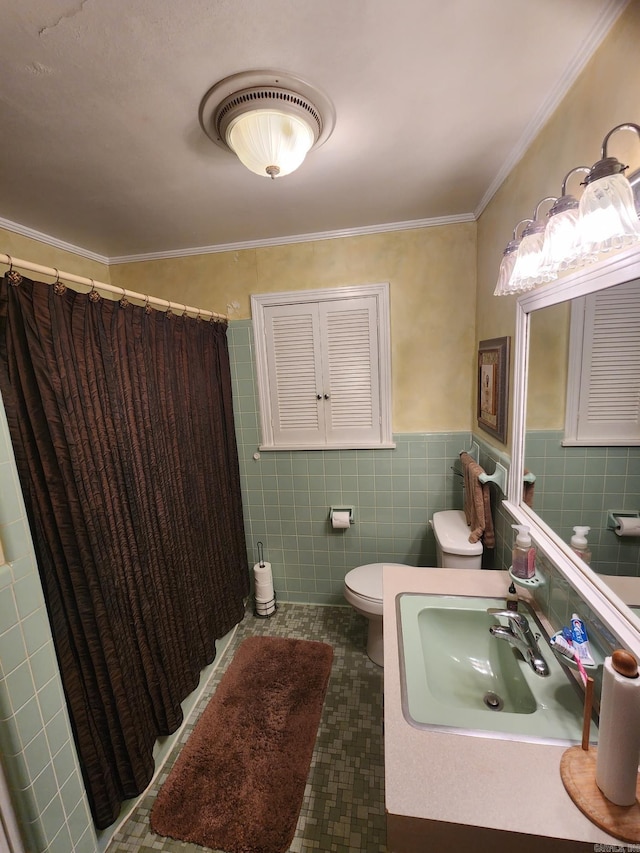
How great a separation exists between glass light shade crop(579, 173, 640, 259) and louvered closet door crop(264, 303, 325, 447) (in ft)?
5.17

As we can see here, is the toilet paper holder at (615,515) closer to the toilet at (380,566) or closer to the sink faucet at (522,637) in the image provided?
the sink faucet at (522,637)

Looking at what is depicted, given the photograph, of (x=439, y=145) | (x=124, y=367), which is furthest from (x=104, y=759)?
(x=439, y=145)

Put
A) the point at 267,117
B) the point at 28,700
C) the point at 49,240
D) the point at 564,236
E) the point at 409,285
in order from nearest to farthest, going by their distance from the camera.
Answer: the point at 564,236 < the point at 28,700 < the point at 267,117 < the point at 49,240 < the point at 409,285

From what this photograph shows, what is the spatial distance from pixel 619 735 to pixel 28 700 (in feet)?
4.41

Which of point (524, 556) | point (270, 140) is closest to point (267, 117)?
point (270, 140)

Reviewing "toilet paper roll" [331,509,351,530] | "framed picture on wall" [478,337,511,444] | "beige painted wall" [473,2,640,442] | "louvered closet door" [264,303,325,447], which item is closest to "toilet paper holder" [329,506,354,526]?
"toilet paper roll" [331,509,351,530]

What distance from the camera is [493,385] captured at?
5.47 ft

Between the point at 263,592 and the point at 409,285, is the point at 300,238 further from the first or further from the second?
the point at 263,592

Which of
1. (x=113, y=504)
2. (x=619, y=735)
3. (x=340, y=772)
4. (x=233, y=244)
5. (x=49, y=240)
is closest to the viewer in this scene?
(x=619, y=735)

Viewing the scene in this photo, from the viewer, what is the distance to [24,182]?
141 centimetres

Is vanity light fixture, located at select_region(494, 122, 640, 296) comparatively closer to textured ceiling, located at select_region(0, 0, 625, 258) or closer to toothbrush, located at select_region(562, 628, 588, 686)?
textured ceiling, located at select_region(0, 0, 625, 258)

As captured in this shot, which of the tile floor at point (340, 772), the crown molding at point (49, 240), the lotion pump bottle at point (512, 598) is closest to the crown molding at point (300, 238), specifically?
the crown molding at point (49, 240)

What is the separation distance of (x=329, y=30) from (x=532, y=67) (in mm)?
568

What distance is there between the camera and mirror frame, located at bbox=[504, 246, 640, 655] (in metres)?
0.80
